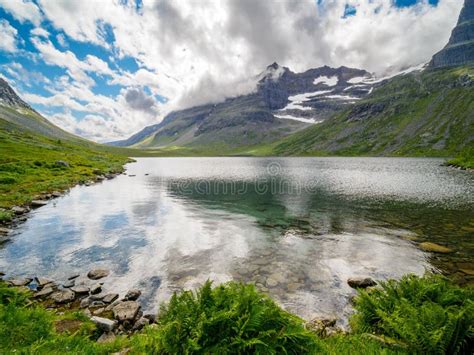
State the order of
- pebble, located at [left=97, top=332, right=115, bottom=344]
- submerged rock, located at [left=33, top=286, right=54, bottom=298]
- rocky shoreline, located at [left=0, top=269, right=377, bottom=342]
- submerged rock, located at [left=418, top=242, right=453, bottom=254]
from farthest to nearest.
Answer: submerged rock, located at [left=418, top=242, right=453, bottom=254]
submerged rock, located at [left=33, top=286, right=54, bottom=298]
rocky shoreline, located at [left=0, top=269, right=377, bottom=342]
pebble, located at [left=97, top=332, right=115, bottom=344]

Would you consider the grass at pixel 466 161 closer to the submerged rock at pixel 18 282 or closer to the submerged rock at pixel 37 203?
the submerged rock at pixel 18 282

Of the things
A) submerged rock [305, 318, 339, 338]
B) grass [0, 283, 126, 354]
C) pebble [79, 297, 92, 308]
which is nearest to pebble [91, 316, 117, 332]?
grass [0, 283, 126, 354]

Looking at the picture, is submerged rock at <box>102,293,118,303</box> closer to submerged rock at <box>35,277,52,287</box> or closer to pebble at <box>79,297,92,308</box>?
pebble at <box>79,297,92,308</box>

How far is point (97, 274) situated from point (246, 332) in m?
13.6

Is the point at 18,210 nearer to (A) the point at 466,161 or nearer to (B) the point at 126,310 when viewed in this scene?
(B) the point at 126,310

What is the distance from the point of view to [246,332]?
664 centimetres

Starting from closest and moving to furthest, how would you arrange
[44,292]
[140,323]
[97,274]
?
1. [140,323]
2. [44,292]
3. [97,274]

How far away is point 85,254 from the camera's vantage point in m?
20.1

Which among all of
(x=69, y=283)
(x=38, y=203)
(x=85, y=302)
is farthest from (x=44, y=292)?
(x=38, y=203)

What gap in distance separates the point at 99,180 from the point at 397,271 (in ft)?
226

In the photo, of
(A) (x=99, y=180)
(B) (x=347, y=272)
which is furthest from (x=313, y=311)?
(A) (x=99, y=180)

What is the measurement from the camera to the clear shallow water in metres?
16.0

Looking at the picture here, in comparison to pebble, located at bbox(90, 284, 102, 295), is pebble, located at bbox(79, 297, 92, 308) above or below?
above

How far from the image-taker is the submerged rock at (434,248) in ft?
67.8
